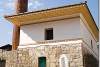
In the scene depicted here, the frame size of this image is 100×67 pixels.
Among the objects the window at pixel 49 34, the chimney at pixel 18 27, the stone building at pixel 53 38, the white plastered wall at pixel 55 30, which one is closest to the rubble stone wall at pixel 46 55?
the stone building at pixel 53 38

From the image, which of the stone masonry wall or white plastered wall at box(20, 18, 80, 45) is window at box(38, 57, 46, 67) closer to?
the stone masonry wall

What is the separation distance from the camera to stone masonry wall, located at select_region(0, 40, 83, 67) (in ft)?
40.8

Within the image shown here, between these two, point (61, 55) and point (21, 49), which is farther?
point (21, 49)

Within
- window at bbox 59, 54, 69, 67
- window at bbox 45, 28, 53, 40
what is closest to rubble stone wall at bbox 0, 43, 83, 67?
window at bbox 59, 54, 69, 67

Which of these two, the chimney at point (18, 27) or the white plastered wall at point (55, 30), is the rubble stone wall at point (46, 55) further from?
the chimney at point (18, 27)

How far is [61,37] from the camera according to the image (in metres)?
13.4

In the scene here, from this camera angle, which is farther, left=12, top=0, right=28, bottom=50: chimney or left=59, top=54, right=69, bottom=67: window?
left=12, top=0, right=28, bottom=50: chimney

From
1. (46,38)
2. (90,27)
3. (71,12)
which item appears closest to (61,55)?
(46,38)

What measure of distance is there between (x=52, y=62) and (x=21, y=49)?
8.68 feet

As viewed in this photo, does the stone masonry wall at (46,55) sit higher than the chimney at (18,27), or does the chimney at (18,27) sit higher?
the chimney at (18,27)

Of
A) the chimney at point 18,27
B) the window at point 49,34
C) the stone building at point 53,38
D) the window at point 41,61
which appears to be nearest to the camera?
the stone building at point 53,38

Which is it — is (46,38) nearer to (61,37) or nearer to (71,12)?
(61,37)

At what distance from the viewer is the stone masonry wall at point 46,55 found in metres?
12.4

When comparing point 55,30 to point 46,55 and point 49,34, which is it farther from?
point 46,55
